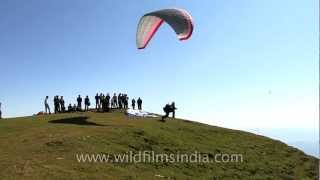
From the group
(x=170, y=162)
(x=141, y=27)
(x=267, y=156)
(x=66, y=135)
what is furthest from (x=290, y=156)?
(x=66, y=135)

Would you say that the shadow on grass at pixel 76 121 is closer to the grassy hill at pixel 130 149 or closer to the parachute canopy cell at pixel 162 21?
the grassy hill at pixel 130 149

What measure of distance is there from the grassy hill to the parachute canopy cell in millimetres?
7633

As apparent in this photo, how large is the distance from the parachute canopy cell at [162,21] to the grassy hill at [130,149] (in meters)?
7.63

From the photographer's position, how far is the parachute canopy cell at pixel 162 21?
36.1m

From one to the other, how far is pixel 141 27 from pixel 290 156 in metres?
17.3

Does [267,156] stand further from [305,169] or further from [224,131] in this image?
[224,131]

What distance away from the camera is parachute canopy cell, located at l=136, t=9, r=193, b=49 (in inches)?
1422

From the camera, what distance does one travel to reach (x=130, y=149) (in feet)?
Result: 94.4

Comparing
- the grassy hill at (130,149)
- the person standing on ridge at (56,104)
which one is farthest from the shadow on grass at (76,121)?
the person standing on ridge at (56,104)

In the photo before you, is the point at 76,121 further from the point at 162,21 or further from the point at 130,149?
the point at 162,21

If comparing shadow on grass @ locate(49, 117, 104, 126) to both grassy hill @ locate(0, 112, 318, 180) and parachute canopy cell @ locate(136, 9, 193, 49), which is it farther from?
parachute canopy cell @ locate(136, 9, 193, 49)

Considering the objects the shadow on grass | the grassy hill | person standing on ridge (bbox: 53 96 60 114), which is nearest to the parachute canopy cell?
the grassy hill

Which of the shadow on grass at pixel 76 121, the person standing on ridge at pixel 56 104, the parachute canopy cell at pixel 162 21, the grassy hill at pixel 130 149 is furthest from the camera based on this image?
the person standing on ridge at pixel 56 104

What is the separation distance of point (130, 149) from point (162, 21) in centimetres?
1515
